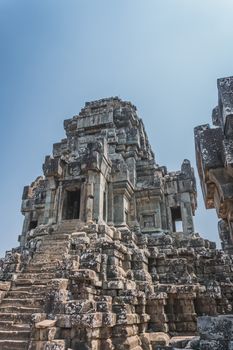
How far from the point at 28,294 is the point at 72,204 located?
359 inches

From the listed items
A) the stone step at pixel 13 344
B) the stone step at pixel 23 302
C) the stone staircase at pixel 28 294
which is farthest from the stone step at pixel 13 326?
the stone step at pixel 23 302

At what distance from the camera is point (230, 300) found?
9789mm

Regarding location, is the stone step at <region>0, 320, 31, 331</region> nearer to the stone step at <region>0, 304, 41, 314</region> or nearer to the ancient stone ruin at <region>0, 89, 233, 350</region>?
the ancient stone ruin at <region>0, 89, 233, 350</region>

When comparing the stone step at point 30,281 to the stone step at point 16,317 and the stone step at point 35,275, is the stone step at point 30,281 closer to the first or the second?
the stone step at point 35,275

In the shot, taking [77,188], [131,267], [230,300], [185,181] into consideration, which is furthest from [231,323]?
[185,181]

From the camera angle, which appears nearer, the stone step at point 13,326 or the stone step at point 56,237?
the stone step at point 13,326

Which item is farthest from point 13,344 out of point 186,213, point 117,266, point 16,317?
point 186,213

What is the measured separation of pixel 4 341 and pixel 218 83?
24.7 ft

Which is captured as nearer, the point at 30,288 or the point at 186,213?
the point at 30,288

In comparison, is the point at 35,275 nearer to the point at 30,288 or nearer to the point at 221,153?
the point at 30,288

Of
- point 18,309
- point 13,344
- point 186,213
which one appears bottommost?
point 13,344

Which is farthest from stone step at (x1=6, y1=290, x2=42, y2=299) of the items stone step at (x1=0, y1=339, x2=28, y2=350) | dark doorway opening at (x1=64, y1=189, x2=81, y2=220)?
dark doorway opening at (x1=64, y1=189, x2=81, y2=220)

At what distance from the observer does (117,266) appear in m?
8.79

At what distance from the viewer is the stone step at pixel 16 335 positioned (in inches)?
260
